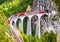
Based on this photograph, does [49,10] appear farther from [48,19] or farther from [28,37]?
[28,37]

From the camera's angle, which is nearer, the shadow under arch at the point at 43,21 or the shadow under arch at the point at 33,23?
the shadow under arch at the point at 33,23

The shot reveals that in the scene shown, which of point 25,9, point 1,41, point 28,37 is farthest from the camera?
point 25,9

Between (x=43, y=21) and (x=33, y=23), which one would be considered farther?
(x=33, y=23)

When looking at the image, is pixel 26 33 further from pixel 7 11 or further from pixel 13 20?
pixel 7 11

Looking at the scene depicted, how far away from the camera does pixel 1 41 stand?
34.6 meters

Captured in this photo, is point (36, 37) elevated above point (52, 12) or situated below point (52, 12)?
below

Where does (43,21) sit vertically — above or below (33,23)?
above

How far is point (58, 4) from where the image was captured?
147 ft

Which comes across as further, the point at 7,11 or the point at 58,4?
the point at 7,11

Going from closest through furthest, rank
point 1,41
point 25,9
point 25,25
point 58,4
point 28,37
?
point 1,41 → point 58,4 → point 28,37 → point 25,25 → point 25,9

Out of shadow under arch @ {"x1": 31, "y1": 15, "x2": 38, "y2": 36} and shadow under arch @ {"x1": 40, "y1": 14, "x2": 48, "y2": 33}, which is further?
shadow under arch @ {"x1": 40, "y1": 14, "x2": 48, "y2": 33}

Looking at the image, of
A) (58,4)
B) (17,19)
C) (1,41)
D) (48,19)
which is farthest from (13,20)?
(1,41)

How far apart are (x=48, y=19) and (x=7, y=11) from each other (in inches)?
368

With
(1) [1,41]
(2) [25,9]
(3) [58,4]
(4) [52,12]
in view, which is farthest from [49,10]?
(1) [1,41]
